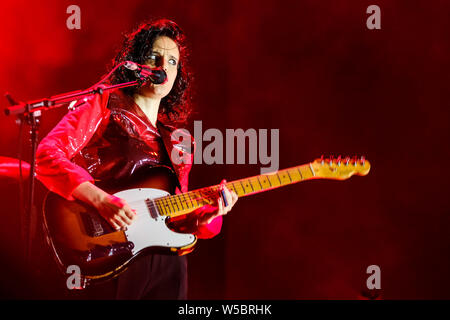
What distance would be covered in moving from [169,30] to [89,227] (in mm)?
1261

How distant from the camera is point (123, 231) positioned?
Result: 1903mm

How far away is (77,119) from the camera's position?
2016 millimetres

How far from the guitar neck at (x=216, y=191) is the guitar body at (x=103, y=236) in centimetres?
6

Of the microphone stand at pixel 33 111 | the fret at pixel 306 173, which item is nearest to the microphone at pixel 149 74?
the microphone stand at pixel 33 111

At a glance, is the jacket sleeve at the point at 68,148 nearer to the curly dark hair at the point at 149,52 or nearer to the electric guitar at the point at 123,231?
the electric guitar at the point at 123,231

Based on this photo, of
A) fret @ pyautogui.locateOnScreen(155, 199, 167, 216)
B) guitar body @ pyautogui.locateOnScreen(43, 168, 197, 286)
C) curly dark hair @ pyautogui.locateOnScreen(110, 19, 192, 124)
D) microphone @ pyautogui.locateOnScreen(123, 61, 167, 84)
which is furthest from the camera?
curly dark hair @ pyautogui.locateOnScreen(110, 19, 192, 124)

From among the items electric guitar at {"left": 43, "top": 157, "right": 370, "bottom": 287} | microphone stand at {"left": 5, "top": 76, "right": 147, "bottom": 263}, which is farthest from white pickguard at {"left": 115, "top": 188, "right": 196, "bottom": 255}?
microphone stand at {"left": 5, "top": 76, "right": 147, "bottom": 263}

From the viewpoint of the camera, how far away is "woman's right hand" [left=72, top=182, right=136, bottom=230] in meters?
1.87

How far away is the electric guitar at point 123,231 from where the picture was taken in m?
Result: 1.82

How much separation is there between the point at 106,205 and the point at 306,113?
1542mm

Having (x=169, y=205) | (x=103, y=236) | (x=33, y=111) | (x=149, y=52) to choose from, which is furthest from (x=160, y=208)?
(x=149, y=52)

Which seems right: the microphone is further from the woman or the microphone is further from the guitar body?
the guitar body

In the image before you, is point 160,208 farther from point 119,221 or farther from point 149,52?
point 149,52

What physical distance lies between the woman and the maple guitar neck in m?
0.08
